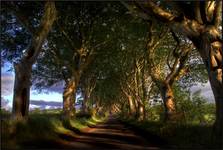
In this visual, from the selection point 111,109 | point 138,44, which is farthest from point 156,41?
point 111,109

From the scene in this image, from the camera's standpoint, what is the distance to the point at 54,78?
64.4 m

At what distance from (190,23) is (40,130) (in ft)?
30.3

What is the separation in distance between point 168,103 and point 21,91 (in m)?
16.7

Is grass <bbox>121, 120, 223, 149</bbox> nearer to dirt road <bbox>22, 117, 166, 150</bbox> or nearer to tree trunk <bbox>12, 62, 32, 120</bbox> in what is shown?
dirt road <bbox>22, 117, 166, 150</bbox>

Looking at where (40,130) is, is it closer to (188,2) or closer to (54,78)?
(188,2)

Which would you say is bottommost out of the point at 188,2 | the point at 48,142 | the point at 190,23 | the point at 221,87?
the point at 48,142

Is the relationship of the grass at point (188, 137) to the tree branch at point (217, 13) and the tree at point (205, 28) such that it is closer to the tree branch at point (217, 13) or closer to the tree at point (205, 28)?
the tree at point (205, 28)

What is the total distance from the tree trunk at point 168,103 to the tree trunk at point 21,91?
15.7 metres

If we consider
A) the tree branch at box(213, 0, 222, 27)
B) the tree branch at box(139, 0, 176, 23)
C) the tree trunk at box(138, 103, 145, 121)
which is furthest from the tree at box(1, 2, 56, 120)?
the tree trunk at box(138, 103, 145, 121)

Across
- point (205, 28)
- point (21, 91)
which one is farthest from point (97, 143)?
point (205, 28)

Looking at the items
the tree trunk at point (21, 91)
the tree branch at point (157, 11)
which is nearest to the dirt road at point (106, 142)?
the tree trunk at point (21, 91)

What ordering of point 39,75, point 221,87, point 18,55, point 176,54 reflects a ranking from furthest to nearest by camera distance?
point 39,75, point 18,55, point 176,54, point 221,87

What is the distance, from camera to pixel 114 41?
44531 millimetres

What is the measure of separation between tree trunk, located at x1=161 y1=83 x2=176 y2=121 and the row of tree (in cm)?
8
